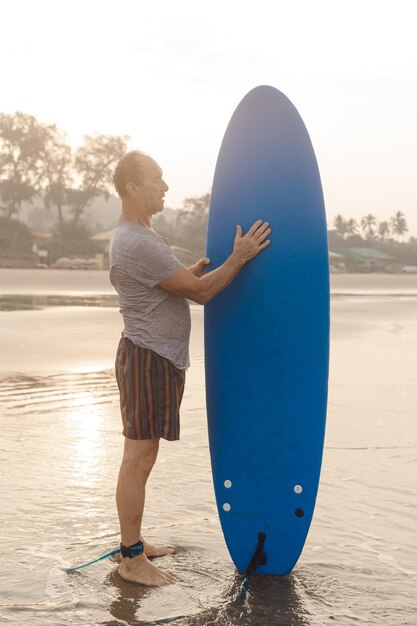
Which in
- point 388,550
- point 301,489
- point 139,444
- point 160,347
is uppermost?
point 160,347

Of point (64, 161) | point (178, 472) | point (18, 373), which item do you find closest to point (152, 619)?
point (178, 472)

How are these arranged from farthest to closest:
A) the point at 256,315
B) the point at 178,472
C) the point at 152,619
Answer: the point at 178,472, the point at 256,315, the point at 152,619

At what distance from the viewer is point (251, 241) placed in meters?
3.13

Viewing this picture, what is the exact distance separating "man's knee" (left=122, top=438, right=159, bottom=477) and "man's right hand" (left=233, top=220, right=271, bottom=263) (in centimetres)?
75

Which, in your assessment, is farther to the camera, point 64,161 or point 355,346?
point 64,161


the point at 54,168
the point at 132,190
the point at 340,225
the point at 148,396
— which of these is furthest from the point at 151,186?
the point at 340,225

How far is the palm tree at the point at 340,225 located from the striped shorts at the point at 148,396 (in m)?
140

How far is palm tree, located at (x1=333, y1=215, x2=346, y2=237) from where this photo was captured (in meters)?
142

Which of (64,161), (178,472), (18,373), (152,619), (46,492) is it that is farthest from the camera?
(64,161)

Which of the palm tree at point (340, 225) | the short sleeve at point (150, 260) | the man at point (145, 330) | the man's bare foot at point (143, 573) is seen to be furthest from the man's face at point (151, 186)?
the palm tree at point (340, 225)

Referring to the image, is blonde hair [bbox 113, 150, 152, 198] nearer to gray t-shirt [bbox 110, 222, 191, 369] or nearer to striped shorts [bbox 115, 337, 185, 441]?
gray t-shirt [bbox 110, 222, 191, 369]

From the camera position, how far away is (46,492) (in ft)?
13.1

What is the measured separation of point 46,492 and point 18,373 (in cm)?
404

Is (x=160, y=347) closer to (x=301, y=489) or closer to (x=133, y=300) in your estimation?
(x=133, y=300)
